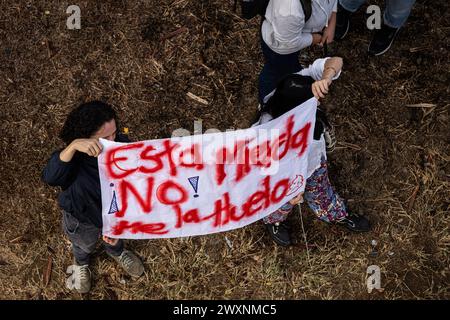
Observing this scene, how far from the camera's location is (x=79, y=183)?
2.76 meters

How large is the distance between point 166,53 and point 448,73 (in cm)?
237

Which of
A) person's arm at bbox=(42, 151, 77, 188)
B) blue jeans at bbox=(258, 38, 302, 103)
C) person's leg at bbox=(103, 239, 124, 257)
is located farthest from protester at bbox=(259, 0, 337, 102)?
person's leg at bbox=(103, 239, 124, 257)

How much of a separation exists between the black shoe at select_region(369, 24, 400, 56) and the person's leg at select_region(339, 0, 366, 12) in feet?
0.87

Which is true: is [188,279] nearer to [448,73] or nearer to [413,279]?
[413,279]

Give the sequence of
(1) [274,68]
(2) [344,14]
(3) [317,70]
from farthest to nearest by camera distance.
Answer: (2) [344,14], (1) [274,68], (3) [317,70]

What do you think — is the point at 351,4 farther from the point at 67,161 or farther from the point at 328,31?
the point at 67,161

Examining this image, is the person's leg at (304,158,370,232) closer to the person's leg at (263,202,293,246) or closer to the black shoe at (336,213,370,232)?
the black shoe at (336,213,370,232)

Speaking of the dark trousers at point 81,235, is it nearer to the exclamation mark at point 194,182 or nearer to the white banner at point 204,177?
the white banner at point 204,177

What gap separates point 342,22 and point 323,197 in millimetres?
1579

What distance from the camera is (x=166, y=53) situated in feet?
14.0

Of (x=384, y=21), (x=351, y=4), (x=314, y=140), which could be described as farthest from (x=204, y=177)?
(x=384, y=21)

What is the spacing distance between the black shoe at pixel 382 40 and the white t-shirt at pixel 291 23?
3.12 feet

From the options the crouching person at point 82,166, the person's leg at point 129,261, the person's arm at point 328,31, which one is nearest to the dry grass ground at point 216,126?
the person's leg at point 129,261
